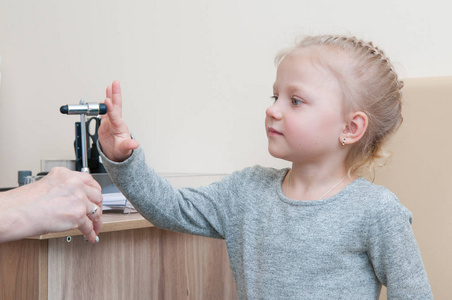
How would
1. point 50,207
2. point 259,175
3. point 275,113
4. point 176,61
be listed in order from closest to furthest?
point 50,207 → point 275,113 → point 259,175 → point 176,61

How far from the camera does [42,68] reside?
2.18 meters

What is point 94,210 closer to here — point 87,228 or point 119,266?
point 87,228

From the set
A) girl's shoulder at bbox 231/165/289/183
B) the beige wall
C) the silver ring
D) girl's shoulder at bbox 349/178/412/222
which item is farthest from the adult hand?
the beige wall

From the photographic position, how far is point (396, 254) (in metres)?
0.90

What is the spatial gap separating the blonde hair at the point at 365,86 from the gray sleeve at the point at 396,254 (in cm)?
15

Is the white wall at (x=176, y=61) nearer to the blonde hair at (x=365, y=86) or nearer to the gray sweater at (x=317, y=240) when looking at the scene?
the blonde hair at (x=365, y=86)

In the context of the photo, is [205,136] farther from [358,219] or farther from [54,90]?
[358,219]

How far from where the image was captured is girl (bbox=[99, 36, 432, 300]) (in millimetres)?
913

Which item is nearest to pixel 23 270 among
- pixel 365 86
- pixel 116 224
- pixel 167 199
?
pixel 116 224

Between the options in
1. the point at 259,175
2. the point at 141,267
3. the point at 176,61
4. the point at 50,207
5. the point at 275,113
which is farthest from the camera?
the point at 176,61

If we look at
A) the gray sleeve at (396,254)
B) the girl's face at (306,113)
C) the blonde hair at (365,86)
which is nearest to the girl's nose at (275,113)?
the girl's face at (306,113)

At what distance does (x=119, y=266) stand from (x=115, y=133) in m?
0.38

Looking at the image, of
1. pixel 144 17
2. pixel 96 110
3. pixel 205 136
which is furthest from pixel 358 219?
pixel 144 17

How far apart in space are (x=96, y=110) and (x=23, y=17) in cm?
159
